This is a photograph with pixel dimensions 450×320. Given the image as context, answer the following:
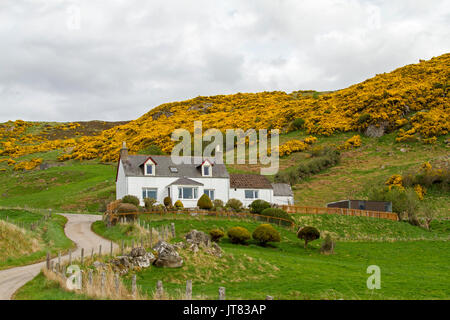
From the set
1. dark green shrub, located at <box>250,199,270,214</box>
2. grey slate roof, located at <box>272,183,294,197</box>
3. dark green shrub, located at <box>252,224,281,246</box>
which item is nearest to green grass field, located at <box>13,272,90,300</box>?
dark green shrub, located at <box>252,224,281,246</box>

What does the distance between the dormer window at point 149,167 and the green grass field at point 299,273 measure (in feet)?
41.9

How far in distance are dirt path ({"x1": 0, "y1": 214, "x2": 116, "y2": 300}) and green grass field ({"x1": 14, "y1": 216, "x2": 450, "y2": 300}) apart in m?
0.88

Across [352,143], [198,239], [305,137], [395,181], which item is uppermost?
[305,137]

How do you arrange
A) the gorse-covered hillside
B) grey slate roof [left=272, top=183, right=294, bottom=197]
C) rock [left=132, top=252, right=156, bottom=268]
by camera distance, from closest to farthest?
1. rock [left=132, top=252, right=156, bottom=268]
2. grey slate roof [left=272, top=183, right=294, bottom=197]
3. the gorse-covered hillside

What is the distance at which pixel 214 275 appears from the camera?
25781mm

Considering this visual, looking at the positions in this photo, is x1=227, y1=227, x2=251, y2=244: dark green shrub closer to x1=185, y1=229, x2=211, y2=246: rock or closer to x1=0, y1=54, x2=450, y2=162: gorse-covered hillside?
x1=185, y1=229, x2=211, y2=246: rock

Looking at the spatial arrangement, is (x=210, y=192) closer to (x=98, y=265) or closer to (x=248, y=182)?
(x=248, y=182)

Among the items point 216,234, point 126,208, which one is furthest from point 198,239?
point 126,208

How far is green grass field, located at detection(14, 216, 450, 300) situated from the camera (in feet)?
70.5

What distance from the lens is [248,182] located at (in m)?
61.6

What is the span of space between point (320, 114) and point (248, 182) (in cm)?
5509

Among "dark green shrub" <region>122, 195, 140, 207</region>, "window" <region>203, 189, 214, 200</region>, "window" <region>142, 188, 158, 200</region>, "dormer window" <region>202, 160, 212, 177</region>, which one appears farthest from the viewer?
"dormer window" <region>202, 160, 212, 177</region>

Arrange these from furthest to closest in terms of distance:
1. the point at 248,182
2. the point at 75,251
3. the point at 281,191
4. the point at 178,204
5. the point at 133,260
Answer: the point at 281,191
the point at 248,182
the point at 178,204
the point at 75,251
the point at 133,260

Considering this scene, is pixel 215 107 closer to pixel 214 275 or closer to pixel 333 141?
pixel 333 141
